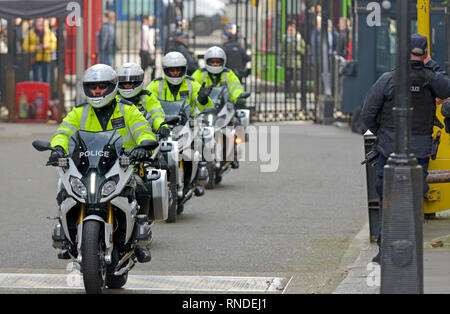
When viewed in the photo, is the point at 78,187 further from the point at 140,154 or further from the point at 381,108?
the point at 381,108

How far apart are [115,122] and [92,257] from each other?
4.27ft

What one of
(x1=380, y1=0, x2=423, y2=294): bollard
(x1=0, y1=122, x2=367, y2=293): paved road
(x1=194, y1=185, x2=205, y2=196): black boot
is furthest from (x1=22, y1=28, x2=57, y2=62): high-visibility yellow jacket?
(x1=380, y1=0, x2=423, y2=294): bollard

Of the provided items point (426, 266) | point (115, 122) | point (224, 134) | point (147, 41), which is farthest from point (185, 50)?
point (426, 266)

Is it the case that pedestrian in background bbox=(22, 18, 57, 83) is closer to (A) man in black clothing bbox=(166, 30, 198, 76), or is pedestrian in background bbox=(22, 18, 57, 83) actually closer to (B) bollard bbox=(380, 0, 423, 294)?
(A) man in black clothing bbox=(166, 30, 198, 76)

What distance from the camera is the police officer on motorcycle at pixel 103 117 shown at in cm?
900

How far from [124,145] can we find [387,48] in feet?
43.1

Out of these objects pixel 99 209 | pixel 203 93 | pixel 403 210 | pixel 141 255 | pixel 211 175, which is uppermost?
pixel 203 93

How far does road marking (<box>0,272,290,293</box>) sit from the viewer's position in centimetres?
904

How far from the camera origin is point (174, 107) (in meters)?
13.2

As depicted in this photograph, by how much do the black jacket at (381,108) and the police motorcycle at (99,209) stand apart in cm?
197

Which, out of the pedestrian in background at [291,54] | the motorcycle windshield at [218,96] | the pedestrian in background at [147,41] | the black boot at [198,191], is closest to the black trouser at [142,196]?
the black boot at [198,191]

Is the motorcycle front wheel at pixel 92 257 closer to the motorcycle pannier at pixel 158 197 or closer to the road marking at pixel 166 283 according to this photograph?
the road marking at pixel 166 283
